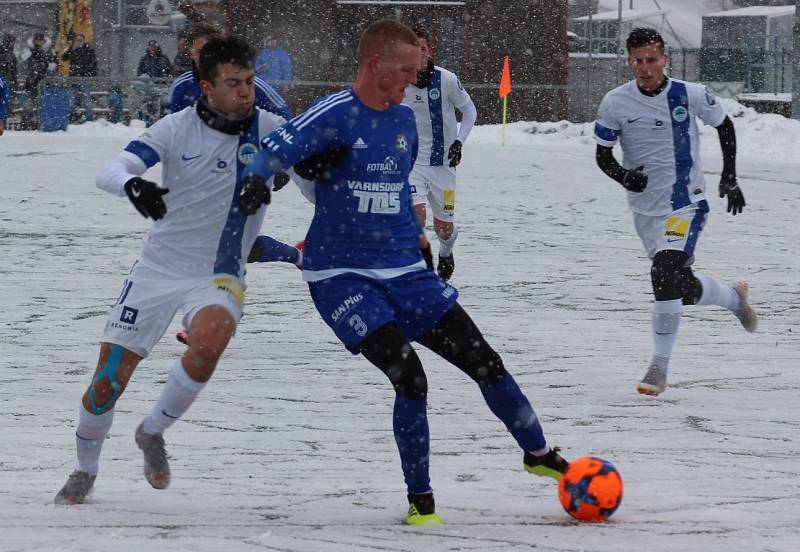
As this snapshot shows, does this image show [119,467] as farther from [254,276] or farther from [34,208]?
[34,208]

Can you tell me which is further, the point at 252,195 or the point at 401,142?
the point at 401,142

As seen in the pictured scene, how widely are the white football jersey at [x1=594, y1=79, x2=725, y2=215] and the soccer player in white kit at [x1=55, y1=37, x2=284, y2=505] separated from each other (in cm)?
323

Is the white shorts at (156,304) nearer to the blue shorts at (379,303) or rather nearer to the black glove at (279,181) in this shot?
the blue shorts at (379,303)

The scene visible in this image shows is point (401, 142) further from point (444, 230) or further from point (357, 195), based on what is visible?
point (444, 230)

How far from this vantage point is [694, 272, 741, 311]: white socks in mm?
8273

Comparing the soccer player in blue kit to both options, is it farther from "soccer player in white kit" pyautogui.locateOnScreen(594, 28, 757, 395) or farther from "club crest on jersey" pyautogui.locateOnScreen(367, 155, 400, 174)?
"soccer player in white kit" pyautogui.locateOnScreen(594, 28, 757, 395)

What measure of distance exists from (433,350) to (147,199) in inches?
45.4

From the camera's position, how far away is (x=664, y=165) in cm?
820

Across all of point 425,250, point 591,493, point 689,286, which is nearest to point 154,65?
point 689,286

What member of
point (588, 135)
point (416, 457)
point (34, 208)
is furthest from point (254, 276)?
point (588, 135)

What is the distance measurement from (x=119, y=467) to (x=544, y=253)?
28.6 feet

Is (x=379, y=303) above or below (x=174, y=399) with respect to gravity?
above

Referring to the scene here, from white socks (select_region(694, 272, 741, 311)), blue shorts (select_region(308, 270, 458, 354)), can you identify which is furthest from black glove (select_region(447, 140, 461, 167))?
blue shorts (select_region(308, 270, 458, 354))

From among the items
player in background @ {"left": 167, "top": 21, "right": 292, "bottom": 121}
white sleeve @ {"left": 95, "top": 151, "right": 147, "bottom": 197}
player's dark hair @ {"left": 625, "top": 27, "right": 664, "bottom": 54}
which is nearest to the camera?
white sleeve @ {"left": 95, "top": 151, "right": 147, "bottom": 197}
